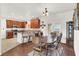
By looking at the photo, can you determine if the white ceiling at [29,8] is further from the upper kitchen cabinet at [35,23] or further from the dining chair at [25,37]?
the dining chair at [25,37]

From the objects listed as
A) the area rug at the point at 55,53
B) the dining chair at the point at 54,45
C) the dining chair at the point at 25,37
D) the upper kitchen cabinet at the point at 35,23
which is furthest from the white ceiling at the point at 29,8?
the area rug at the point at 55,53

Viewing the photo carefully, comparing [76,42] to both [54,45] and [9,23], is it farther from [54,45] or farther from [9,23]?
[9,23]

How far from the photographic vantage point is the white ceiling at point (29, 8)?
1.74 meters

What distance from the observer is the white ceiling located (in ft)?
5.72

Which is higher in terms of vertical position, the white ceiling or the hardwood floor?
the white ceiling

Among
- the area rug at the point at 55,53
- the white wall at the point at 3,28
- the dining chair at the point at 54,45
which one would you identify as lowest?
the area rug at the point at 55,53

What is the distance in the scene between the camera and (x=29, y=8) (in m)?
1.76

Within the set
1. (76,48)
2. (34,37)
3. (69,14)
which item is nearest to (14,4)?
(34,37)

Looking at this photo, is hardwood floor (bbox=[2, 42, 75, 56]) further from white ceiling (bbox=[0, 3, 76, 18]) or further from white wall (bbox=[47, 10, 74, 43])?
Answer: white ceiling (bbox=[0, 3, 76, 18])

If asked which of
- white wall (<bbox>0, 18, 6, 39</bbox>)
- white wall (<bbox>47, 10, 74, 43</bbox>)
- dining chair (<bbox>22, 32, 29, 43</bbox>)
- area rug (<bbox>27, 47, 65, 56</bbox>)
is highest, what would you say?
white wall (<bbox>47, 10, 74, 43</bbox>)

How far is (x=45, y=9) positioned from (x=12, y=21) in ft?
1.72

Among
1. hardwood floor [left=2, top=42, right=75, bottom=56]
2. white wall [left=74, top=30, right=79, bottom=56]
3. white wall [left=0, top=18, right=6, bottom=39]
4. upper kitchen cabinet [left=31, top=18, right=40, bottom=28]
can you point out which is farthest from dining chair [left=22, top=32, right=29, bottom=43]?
white wall [left=74, top=30, right=79, bottom=56]

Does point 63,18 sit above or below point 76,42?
above

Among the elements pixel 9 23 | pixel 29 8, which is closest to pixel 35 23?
pixel 29 8
